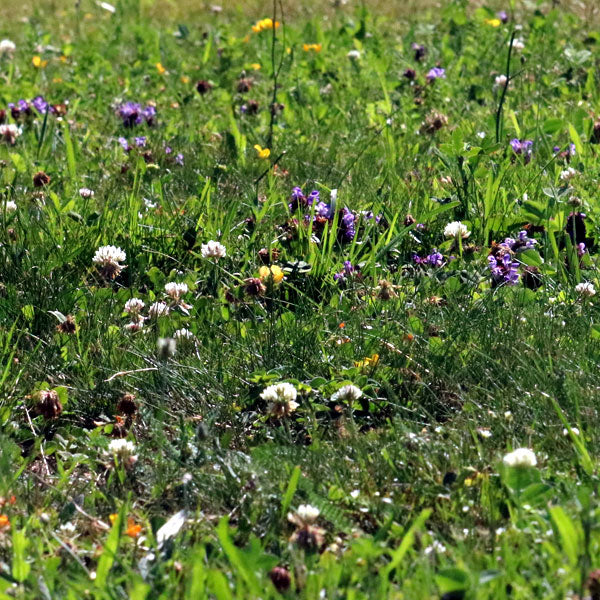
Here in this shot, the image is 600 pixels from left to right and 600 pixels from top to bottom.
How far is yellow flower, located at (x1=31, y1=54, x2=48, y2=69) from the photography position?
Result: 235 inches

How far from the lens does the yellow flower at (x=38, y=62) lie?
5.98 m

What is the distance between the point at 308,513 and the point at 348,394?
51cm

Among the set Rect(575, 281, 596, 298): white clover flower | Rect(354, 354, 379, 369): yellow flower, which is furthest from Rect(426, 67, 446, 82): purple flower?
Rect(354, 354, 379, 369): yellow flower

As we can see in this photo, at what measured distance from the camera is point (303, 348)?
2750 millimetres

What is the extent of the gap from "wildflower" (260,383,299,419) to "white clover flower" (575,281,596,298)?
1.00 meters

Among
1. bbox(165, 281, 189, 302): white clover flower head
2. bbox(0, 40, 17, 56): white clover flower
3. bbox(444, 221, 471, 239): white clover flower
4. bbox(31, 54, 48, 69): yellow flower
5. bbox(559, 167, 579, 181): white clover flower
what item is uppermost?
bbox(559, 167, 579, 181): white clover flower

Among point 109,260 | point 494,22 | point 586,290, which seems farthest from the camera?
point 494,22

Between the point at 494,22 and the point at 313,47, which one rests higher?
the point at 494,22

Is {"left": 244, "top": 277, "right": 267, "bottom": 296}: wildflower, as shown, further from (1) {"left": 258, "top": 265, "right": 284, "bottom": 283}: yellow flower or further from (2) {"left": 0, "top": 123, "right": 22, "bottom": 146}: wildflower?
(2) {"left": 0, "top": 123, "right": 22, "bottom": 146}: wildflower

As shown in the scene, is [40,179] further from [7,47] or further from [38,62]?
[7,47]

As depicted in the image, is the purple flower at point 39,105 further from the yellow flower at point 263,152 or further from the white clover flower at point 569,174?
the white clover flower at point 569,174

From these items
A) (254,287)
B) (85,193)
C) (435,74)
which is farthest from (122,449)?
(435,74)

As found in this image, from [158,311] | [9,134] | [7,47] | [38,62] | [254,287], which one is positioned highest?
[254,287]

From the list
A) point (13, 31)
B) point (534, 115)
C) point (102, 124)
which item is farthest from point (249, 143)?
point (13, 31)
